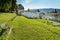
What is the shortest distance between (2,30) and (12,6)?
2564cm

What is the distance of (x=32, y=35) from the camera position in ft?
36.0

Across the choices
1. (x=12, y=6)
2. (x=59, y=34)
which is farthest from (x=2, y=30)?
(x=12, y=6)

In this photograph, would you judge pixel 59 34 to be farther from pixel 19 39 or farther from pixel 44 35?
pixel 19 39

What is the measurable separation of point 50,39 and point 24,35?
5.38ft

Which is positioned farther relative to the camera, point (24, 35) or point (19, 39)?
point (24, 35)

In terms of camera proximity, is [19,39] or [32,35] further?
[32,35]

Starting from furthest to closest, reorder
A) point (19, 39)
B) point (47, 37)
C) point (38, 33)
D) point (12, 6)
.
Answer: point (12, 6), point (38, 33), point (47, 37), point (19, 39)

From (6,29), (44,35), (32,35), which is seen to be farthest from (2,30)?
(44,35)

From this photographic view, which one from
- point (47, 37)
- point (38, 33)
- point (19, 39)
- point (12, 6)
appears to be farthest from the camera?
point (12, 6)

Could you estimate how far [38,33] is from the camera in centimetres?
1152

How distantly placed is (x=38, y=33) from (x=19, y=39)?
1.89 m

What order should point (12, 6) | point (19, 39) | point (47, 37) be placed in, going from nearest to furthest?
point (19, 39) → point (47, 37) → point (12, 6)

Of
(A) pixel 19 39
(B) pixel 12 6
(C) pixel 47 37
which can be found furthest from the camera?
(B) pixel 12 6

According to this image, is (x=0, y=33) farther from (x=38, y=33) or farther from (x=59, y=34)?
(x=59, y=34)
